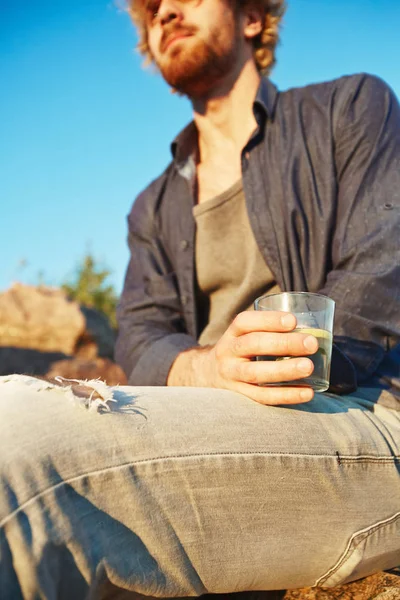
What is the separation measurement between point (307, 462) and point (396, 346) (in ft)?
2.46

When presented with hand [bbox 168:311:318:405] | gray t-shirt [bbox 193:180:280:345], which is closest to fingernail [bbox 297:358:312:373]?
hand [bbox 168:311:318:405]

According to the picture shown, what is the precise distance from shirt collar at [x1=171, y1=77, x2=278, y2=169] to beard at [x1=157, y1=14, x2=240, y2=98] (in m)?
0.22

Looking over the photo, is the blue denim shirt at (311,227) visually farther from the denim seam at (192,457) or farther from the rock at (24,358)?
the rock at (24,358)

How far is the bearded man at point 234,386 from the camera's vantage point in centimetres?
132

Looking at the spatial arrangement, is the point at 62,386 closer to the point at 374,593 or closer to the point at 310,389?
the point at 310,389

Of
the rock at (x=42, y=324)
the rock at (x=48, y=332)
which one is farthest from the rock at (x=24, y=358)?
the rock at (x=42, y=324)

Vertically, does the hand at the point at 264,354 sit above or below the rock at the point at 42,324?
above

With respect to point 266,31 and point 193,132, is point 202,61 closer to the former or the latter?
point 193,132

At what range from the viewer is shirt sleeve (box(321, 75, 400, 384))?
82.5 inches

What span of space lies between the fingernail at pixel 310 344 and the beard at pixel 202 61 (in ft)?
6.62

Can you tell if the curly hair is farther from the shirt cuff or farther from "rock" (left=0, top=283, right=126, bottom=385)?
"rock" (left=0, top=283, right=126, bottom=385)

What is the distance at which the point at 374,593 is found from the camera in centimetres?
189

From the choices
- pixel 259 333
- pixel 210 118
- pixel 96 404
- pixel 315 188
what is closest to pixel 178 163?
pixel 210 118

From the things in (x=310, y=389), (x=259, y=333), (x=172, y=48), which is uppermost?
(x=172, y=48)
